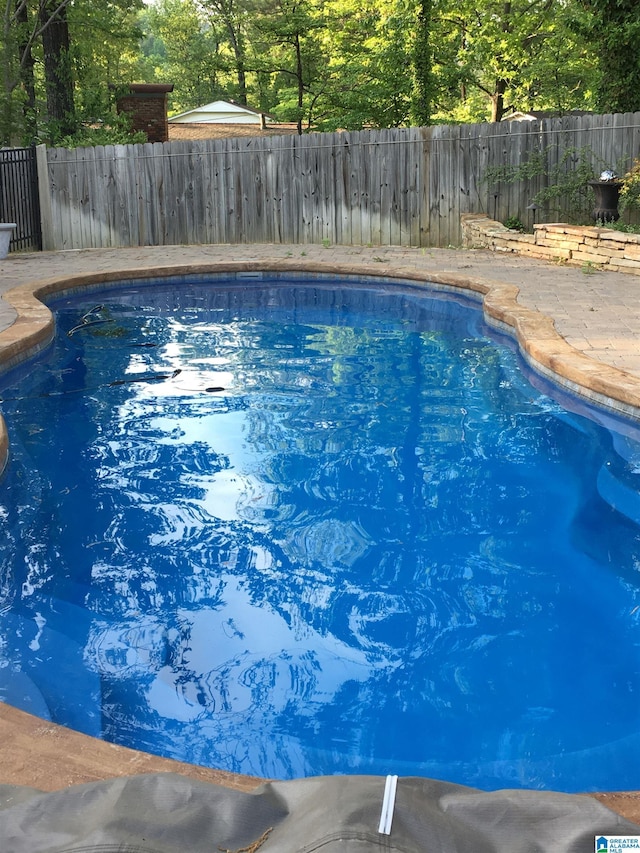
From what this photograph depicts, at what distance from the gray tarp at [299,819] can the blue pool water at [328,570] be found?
1.01m

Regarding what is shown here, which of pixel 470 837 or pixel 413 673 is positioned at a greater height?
pixel 470 837

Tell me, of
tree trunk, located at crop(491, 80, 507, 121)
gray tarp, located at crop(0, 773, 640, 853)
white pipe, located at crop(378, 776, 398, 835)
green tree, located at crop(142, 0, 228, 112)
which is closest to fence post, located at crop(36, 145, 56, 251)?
gray tarp, located at crop(0, 773, 640, 853)

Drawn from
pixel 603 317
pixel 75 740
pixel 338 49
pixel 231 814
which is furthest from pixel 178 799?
pixel 338 49

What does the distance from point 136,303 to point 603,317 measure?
5.10 m

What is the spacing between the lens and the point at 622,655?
3074 millimetres

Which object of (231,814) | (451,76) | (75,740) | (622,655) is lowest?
(622,655)

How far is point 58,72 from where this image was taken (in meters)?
16.8

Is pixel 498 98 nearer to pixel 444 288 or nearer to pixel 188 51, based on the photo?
pixel 444 288

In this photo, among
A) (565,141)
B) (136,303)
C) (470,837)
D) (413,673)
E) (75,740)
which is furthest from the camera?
(565,141)

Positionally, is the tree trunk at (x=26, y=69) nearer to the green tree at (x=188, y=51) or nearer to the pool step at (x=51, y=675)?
the pool step at (x=51, y=675)

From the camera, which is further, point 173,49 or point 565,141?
point 173,49

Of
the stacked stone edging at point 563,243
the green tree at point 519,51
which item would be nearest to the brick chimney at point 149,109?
the green tree at point 519,51

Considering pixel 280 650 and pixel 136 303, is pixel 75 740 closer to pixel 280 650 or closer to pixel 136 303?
pixel 280 650

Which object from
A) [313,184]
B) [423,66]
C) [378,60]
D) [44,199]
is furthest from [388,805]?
[378,60]
